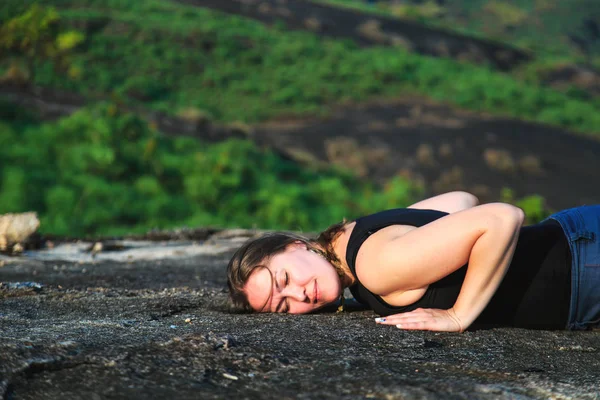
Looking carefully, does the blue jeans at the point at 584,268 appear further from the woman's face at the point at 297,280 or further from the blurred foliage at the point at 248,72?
the blurred foliage at the point at 248,72

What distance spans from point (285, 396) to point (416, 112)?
19147 millimetres

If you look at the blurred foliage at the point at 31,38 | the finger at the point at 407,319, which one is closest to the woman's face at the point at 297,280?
the finger at the point at 407,319

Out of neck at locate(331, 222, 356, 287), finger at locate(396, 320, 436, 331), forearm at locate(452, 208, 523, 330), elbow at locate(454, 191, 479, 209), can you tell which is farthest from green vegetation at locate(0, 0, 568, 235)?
forearm at locate(452, 208, 523, 330)

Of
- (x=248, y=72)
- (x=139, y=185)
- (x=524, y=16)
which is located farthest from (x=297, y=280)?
(x=524, y=16)

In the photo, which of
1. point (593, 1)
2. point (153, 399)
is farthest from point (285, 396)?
point (593, 1)

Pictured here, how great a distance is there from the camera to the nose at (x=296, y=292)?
8.86ft

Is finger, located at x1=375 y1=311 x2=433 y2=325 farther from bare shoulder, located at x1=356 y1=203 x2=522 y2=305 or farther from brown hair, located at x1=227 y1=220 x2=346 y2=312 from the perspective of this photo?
brown hair, located at x1=227 y1=220 x2=346 y2=312

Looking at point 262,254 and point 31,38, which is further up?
point 31,38

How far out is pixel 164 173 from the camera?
1144 cm

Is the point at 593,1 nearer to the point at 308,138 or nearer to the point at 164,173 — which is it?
the point at 308,138

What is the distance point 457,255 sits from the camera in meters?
2.40

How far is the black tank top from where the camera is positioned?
258 centimetres

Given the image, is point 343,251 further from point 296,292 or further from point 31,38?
point 31,38

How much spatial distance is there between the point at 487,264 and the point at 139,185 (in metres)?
9.00
